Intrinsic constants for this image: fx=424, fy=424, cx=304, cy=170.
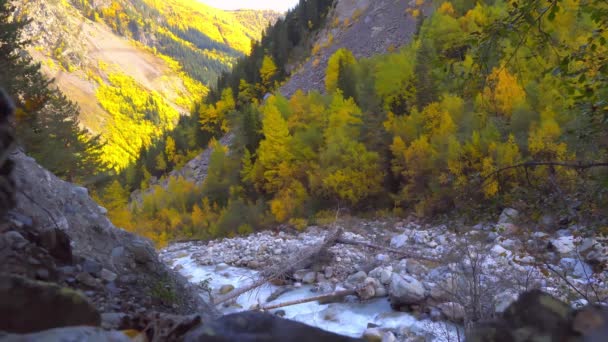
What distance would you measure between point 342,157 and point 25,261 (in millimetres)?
19840

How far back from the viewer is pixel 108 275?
3859mm

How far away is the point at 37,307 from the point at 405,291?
7.49 metres

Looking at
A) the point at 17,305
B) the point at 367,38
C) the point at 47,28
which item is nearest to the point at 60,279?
the point at 17,305

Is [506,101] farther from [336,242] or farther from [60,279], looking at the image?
[60,279]

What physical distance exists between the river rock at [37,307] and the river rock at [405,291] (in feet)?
23.7

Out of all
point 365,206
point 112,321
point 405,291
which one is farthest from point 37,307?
point 365,206

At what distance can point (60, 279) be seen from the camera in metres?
3.11

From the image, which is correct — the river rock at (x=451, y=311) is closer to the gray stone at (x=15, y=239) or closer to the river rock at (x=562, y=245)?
the river rock at (x=562, y=245)

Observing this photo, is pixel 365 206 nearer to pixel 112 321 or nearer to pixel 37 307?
pixel 112 321

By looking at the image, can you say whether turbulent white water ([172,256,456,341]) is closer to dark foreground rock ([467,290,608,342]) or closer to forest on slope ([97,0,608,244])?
forest on slope ([97,0,608,244])

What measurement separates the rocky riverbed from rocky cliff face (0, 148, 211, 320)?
300 cm

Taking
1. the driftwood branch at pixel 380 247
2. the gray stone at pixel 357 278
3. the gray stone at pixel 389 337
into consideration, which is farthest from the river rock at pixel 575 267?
the gray stone at pixel 357 278

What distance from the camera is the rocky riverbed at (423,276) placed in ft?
19.3

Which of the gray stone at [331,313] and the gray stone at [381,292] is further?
the gray stone at [381,292]
